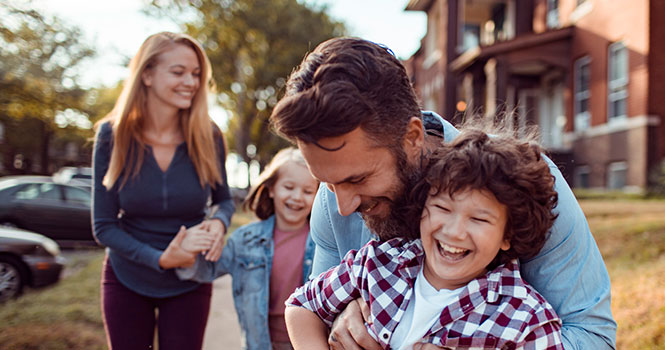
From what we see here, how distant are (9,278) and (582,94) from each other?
1500 centimetres

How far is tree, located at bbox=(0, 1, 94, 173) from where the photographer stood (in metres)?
11.0

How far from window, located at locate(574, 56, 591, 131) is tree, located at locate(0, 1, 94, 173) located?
14199 millimetres

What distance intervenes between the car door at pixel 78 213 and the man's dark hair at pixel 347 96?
11337mm

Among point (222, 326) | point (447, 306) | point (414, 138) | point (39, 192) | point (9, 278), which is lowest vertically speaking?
point (222, 326)

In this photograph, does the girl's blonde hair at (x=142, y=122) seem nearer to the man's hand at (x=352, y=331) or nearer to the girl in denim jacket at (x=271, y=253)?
the girl in denim jacket at (x=271, y=253)

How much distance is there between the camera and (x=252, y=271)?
3494 millimetres

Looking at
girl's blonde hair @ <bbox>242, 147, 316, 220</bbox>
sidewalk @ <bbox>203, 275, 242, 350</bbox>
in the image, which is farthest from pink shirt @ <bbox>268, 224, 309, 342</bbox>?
sidewalk @ <bbox>203, 275, 242, 350</bbox>

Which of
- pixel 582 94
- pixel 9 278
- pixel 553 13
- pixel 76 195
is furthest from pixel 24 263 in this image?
pixel 553 13

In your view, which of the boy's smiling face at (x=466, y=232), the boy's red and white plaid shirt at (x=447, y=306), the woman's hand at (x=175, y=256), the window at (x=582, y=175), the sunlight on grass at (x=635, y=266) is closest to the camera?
the boy's red and white plaid shirt at (x=447, y=306)

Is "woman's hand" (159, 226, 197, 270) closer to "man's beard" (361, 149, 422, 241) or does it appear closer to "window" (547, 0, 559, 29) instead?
"man's beard" (361, 149, 422, 241)

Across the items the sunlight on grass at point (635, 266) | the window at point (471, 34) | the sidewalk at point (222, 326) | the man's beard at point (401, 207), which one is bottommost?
the sidewalk at point (222, 326)

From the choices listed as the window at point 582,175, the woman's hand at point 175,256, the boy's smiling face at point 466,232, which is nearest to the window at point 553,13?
the window at point 582,175

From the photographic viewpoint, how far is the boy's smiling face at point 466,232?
177 cm

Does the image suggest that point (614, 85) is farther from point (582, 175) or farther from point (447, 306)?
point (447, 306)
